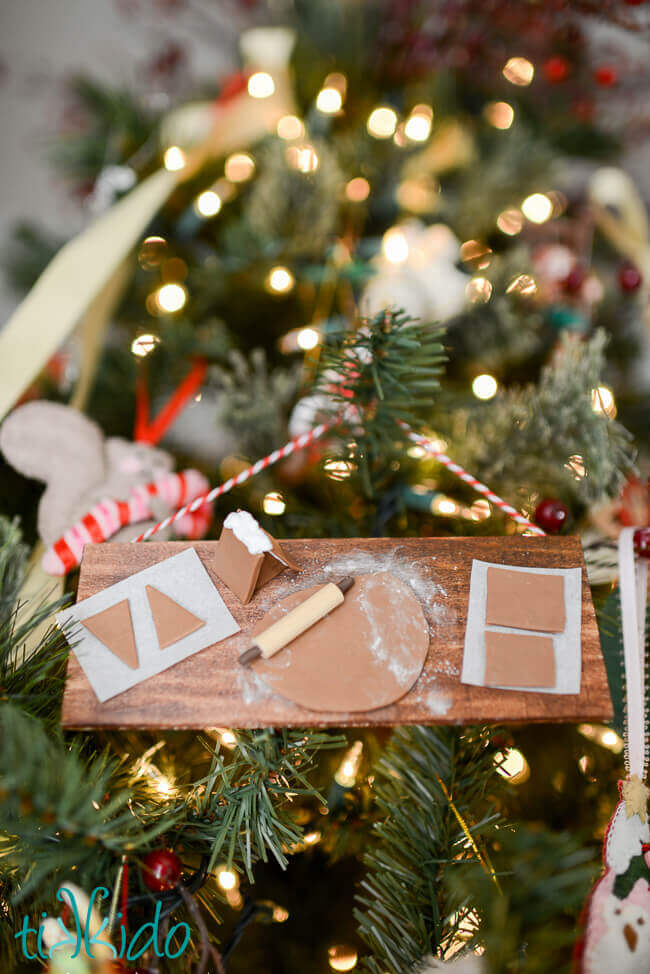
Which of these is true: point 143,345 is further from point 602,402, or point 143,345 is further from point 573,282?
point 573,282

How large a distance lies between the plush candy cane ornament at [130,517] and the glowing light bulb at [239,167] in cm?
52

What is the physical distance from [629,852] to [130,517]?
526mm

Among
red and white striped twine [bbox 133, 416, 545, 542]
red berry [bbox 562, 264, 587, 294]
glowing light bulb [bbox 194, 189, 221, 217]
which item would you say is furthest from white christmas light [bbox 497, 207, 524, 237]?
red and white striped twine [bbox 133, 416, 545, 542]

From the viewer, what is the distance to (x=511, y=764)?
0.60 m

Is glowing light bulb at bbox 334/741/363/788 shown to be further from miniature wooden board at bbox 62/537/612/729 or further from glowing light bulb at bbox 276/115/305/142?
glowing light bulb at bbox 276/115/305/142

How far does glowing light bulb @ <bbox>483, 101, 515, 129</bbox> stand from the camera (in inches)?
41.2

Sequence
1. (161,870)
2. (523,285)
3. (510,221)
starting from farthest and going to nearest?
(510,221) → (523,285) → (161,870)

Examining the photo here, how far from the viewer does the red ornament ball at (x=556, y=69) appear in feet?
3.46

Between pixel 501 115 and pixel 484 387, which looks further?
pixel 501 115

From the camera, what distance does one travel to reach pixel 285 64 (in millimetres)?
974

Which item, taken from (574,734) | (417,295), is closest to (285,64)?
(417,295)

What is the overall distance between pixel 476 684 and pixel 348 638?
103 mm

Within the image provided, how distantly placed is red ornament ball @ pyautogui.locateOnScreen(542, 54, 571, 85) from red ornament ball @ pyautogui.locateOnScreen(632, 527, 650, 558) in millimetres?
885

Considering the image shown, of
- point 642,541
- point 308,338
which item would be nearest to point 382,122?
point 308,338
